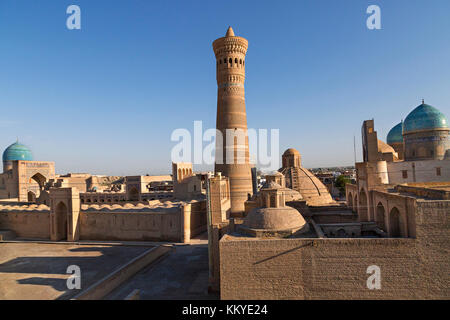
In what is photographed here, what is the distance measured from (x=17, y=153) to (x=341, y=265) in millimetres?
44891

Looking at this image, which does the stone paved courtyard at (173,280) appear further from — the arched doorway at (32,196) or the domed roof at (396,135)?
the domed roof at (396,135)

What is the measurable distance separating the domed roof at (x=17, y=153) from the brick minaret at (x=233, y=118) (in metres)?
32.9

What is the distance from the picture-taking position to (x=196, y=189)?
1190 inches

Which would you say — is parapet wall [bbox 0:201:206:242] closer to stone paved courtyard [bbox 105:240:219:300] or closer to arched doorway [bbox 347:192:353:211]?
stone paved courtyard [bbox 105:240:219:300]

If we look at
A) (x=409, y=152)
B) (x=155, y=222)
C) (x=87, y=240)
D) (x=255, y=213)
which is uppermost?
(x=409, y=152)

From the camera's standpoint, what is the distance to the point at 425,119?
22828 millimetres

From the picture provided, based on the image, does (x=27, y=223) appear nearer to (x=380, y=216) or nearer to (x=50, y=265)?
(x=50, y=265)

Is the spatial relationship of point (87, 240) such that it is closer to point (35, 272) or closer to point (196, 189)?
point (35, 272)

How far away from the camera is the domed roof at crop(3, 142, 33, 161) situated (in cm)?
3919

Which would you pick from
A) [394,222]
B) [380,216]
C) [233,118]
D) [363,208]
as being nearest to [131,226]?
[233,118]

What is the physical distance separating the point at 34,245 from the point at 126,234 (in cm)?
645

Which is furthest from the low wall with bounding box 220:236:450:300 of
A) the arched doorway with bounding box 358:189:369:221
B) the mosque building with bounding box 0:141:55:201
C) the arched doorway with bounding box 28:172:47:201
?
the arched doorway with bounding box 28:172:47:201

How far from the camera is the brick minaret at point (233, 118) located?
73.1 feet
